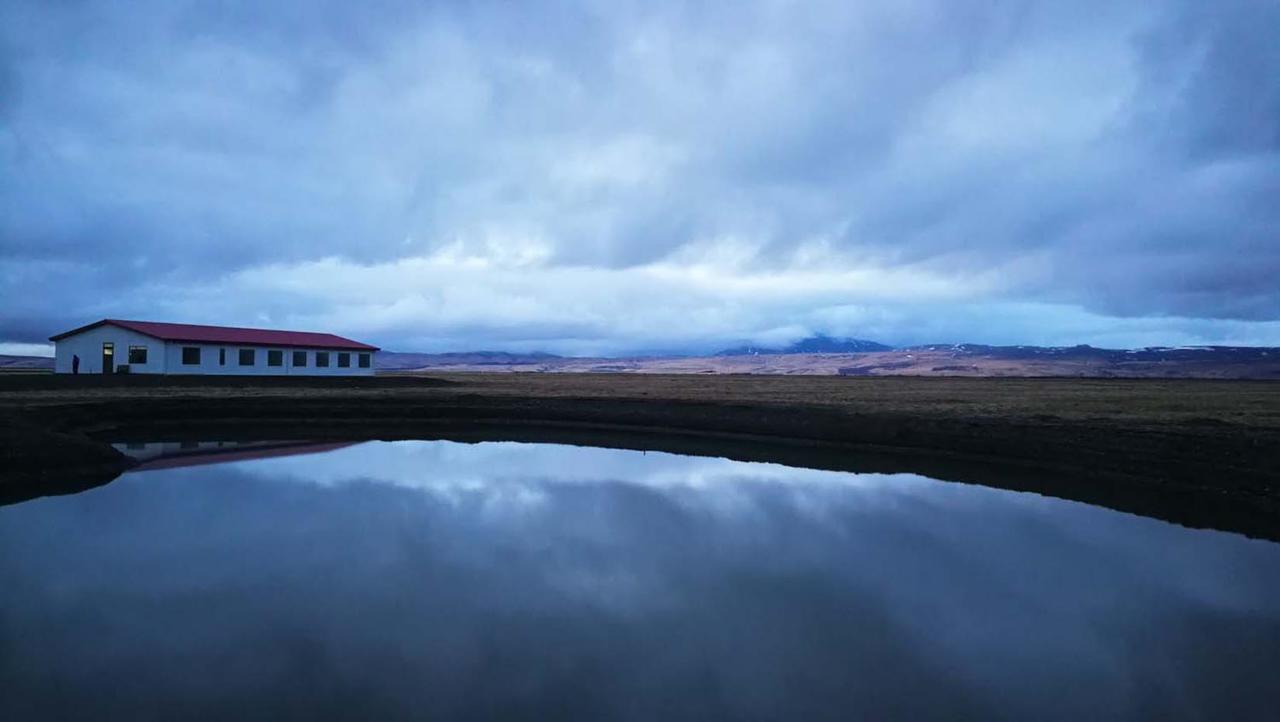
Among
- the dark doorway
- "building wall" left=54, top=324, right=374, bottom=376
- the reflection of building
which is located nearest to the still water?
the reflection of building

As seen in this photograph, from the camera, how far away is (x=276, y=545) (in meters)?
15.0

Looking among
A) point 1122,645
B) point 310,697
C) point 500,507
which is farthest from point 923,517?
point 310,697

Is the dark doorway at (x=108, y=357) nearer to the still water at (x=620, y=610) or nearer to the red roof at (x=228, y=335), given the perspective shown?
the red roof at (x=228, y=335)

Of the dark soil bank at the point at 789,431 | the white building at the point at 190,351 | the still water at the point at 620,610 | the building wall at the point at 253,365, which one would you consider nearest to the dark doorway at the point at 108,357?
the white building at the point at 190,351

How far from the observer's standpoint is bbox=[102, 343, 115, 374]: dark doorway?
54.7m

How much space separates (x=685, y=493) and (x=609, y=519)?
4.32 meters

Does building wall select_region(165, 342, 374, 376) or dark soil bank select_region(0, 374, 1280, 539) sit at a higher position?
building wall select_region(165, 342, 374, 376)

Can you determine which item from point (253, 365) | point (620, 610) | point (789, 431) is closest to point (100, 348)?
point (253, 365)

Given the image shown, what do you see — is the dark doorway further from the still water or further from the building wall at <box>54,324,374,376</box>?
the still water

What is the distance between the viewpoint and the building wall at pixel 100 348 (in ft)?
177

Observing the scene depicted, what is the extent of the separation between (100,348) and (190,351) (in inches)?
257

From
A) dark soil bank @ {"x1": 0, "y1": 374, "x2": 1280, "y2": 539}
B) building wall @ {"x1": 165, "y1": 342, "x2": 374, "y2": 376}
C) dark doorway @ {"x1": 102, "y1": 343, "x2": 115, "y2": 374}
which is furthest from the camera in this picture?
building wall @ {"x1": 165, "y1": 342, "x2": 374, "y2": 376}

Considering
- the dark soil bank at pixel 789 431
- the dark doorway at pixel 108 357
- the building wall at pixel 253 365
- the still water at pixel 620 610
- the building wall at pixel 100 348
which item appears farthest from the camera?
the building wall at pixel 253 365

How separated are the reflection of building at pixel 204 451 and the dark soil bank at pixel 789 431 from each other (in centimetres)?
180
